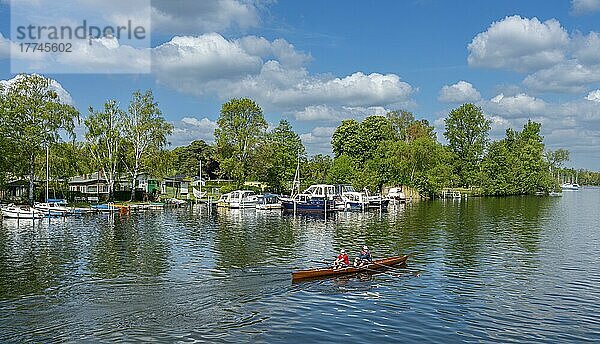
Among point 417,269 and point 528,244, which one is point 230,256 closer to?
point 417,269

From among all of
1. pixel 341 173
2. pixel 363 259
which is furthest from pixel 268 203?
pixel 363 259

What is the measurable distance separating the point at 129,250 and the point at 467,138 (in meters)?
120

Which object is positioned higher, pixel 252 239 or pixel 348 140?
pixel 348 140

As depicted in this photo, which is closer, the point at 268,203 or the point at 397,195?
the point at 268,203

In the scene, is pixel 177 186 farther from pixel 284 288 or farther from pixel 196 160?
pixel 284 288

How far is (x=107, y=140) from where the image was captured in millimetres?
96438

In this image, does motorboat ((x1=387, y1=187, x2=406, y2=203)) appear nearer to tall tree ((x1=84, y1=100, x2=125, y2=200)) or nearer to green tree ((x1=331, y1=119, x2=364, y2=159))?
green tree ((x1=331, y1=119, x2=364, y2=159))

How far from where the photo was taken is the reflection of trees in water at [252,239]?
4109cm

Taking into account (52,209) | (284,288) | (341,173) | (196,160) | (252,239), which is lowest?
(284,288)

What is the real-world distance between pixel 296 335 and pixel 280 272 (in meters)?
11.9

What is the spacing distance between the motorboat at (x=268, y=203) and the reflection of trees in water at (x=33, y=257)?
125 feet

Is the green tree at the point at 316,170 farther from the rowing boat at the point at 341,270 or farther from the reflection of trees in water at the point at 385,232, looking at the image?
the rowing boat at the point at 341,270

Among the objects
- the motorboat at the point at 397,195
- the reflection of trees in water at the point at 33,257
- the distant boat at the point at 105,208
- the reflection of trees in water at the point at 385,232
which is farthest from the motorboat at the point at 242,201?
the reflection of trees in water at the point at 33,257

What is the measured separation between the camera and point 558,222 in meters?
70.5
